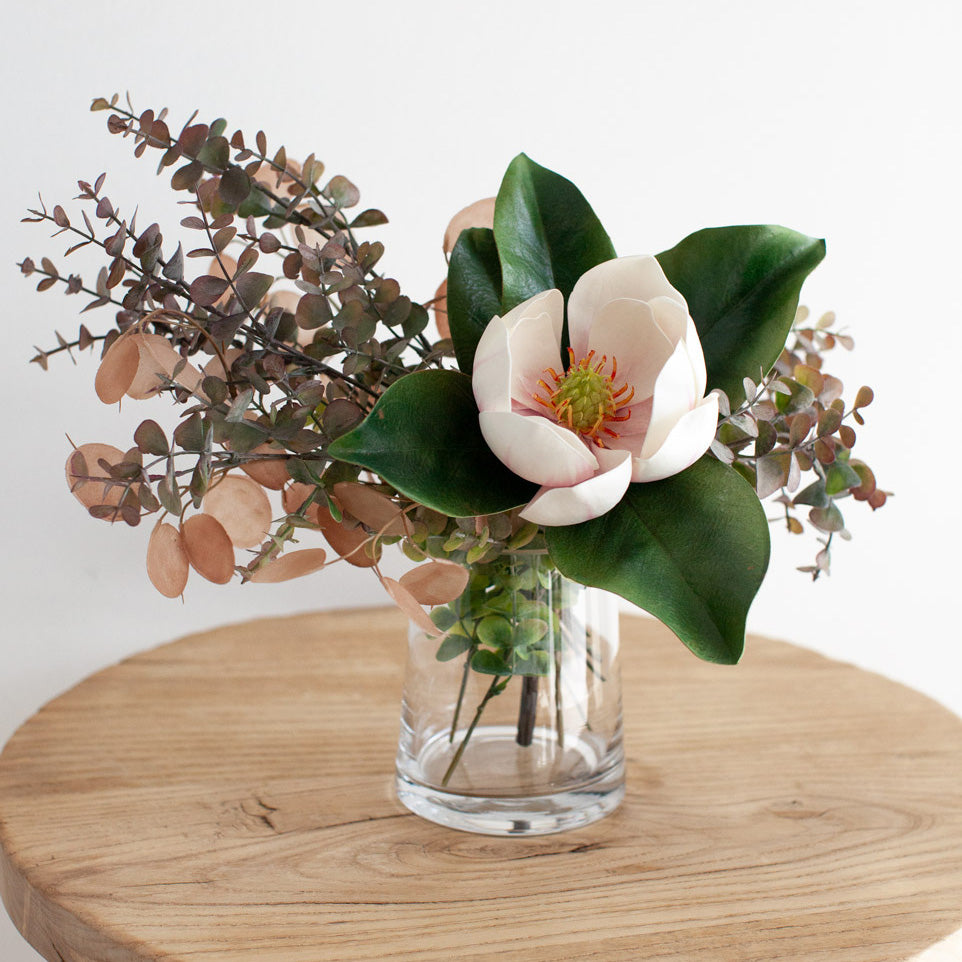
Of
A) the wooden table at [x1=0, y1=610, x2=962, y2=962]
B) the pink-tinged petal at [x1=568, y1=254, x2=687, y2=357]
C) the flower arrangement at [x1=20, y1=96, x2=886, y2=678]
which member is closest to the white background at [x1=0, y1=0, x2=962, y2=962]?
the wooden table at [x1=0, y1=610, x2=962, y2=962]

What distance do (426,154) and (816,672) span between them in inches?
27.1

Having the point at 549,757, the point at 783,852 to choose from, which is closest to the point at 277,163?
the point at 549,757

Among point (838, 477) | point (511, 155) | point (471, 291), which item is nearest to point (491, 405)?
point (471, 291)

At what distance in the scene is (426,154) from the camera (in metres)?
1.17

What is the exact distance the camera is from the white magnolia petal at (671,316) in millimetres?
537

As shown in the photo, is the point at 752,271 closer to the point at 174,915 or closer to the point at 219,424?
the point at 219,424

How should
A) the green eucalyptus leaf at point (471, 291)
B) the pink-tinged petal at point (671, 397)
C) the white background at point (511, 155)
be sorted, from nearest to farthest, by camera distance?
the pink-tinged petal at point (671, 397)
the green eucalyptus leaf at point (471, 291)
the white background at point (511, 155)

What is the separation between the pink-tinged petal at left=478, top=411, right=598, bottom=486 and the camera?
50 centimetres

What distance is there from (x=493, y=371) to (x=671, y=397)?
0.28 feet

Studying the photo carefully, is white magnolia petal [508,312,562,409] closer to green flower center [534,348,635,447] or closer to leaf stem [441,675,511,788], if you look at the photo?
green flower center [534,348,635,447]

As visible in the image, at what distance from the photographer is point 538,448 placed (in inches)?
19.7

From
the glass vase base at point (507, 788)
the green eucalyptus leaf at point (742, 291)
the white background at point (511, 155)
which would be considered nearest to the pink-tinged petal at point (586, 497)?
the green eucalyptus leaf at point (742, 291)

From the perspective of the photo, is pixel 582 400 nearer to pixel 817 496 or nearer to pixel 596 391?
pixel 596 391

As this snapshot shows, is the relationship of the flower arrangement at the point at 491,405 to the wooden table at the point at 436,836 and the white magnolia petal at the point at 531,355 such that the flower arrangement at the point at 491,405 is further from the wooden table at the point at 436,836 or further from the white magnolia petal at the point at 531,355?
the wooden table at the point at 436,836
